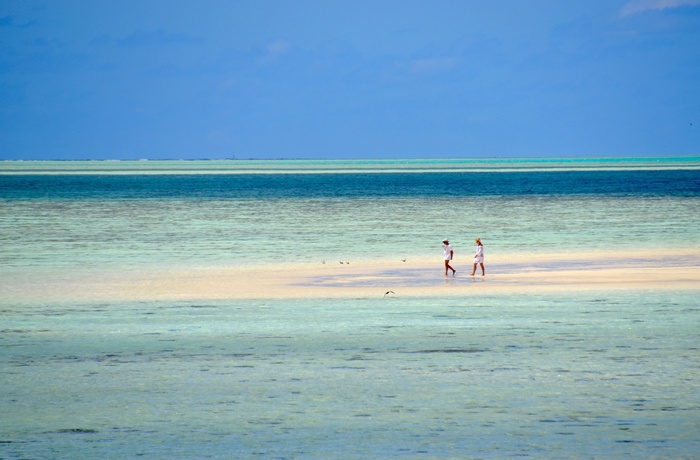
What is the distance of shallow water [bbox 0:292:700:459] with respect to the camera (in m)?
8.99

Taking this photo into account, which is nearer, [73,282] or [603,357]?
[603,357]

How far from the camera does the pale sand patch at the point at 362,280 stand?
62.3 feet

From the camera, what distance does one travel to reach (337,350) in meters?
13.0

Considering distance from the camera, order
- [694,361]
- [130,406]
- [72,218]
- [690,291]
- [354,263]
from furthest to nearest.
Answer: [72,218]
[354,263]
[690,291]
[694,361]
[130,406]

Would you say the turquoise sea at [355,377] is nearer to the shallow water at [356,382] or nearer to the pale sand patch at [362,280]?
the shallow water at [356,382]

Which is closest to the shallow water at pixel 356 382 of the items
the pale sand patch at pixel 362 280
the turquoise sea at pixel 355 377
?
the turquoise sea at pixel 355 377

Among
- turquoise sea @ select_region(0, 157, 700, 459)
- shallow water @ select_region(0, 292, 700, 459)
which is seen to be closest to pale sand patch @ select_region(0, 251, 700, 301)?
turquoise sea @ select_region(0, 157, 700, 459)

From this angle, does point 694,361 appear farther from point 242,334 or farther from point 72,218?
point 72,218

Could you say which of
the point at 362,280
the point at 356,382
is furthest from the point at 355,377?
the point at 362,280

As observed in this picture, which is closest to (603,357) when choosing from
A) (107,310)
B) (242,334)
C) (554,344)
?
(554,344)

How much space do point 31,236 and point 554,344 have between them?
25.4 metres

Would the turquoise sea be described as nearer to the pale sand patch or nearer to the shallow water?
the shallow water

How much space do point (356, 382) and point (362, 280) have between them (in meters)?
10.0

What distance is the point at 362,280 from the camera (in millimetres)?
21141
